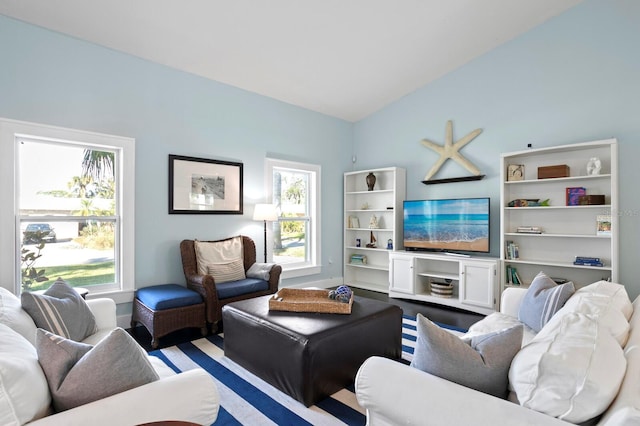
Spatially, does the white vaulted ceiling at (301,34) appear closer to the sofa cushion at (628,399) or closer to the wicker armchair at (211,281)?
the wicker armchair at (211,281)

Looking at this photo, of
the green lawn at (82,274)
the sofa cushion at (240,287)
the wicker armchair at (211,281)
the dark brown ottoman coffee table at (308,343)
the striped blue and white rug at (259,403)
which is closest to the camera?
the striped blue and white rug at (259,403)

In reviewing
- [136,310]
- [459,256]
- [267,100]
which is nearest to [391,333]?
[459,256]

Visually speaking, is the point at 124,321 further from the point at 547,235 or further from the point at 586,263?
the point at 586,263

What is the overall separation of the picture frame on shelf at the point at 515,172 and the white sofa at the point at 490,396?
2.91 metres

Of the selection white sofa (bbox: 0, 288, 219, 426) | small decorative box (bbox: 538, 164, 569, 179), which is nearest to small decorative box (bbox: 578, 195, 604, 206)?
small decorative box (bbox: 538, 164, 569, 179)

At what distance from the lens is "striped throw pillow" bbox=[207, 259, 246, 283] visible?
3.87 metres

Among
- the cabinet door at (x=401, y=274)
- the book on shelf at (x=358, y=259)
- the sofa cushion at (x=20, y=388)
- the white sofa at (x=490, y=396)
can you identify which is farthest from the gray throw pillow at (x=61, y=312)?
the book on shelf at (x=358, y=259)

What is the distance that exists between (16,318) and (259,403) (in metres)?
1.41

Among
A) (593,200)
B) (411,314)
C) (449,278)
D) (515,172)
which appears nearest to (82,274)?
(411,314)

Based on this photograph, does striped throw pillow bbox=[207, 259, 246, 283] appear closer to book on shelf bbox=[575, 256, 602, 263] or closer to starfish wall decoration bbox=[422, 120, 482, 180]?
starfish wall decoration bbox=[422, 120, 482, 180]

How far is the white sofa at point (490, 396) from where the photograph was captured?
1.03m

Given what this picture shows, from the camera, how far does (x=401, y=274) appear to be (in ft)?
16.5

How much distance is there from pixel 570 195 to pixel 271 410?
12.5ft

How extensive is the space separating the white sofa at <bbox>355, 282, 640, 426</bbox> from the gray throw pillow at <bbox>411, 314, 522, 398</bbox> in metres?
0.04
